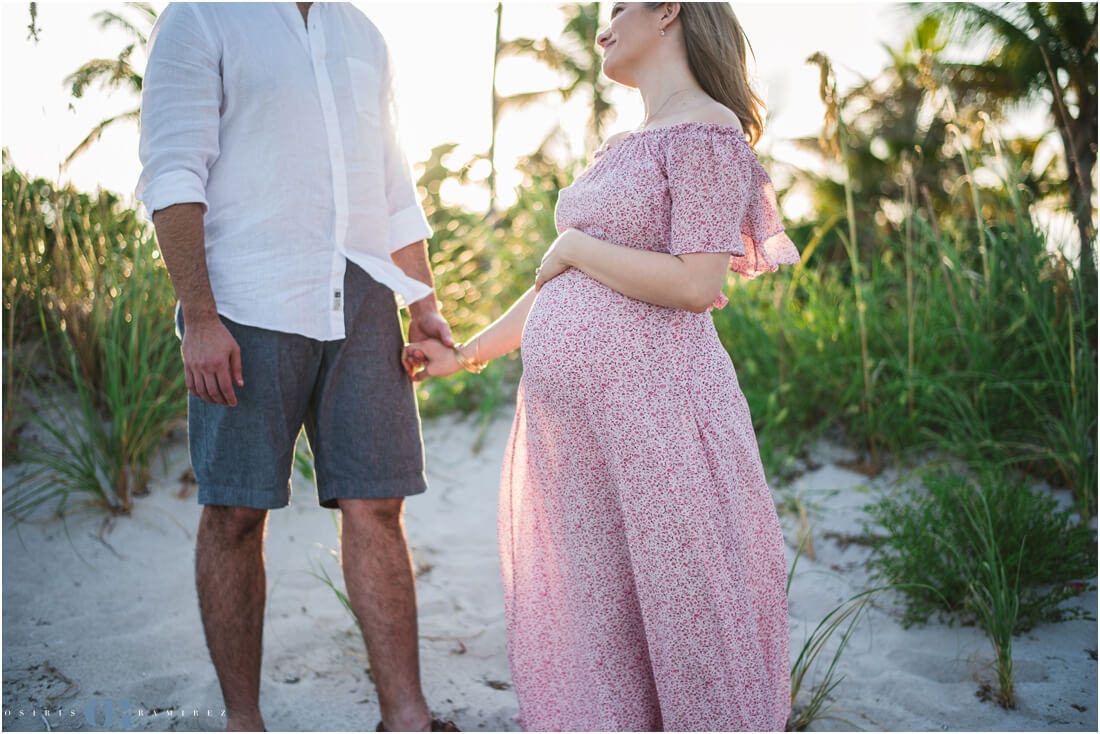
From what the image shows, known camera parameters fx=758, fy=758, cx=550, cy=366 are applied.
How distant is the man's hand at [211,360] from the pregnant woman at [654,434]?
0.67 metres

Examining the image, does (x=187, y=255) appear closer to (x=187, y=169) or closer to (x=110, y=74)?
(x=187, y=169)

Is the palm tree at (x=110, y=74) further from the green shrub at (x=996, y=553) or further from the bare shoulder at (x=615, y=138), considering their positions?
the green shrub at (x=996, y=553)

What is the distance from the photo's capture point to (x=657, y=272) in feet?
4.99

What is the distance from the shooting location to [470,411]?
433cm

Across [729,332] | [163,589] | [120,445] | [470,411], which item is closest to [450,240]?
[470,411]

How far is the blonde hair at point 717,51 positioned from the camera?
64.9 inches

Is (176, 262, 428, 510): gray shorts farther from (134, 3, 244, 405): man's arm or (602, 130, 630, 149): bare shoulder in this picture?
(602, 130, 630, 149): bare shoulder

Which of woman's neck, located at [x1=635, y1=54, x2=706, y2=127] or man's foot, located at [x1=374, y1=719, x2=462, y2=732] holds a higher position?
woman's neck, located at [x1=635, y1=54, x2=706, y2=127]

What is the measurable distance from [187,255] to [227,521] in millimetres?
643

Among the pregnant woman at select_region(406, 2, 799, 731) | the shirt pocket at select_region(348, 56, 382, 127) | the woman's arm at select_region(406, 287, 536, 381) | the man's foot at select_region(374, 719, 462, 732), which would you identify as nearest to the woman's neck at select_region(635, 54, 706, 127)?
the pregnant woman at select_region(406, 2, 799, 731)

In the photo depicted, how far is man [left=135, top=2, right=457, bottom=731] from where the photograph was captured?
173cm

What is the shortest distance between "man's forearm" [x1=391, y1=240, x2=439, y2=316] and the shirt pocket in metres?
0.36

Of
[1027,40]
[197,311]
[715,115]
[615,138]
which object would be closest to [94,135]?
[197,311]

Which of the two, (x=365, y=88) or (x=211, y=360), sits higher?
(x=365, y=88)
